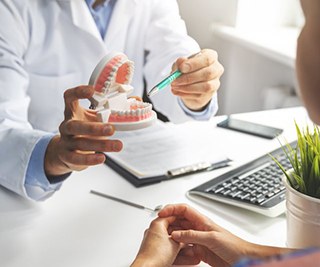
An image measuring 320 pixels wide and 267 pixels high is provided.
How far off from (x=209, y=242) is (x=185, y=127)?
1.69 feet

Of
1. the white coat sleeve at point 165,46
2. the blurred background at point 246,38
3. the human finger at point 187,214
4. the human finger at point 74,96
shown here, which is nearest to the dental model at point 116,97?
the human finger at point 74,96

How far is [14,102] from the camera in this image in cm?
95

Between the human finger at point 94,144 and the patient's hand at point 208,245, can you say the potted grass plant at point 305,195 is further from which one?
the human finger at point 94,144

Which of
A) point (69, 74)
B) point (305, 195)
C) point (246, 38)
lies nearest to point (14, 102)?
point (69, 74)

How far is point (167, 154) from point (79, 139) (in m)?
0.28

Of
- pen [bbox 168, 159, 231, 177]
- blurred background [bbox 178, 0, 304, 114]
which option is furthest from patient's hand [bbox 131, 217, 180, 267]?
blurred background [bbox 178, 0, 304, 114]

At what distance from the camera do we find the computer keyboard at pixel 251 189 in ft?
2.54

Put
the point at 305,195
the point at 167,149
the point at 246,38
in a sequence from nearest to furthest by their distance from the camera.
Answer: the point at 305,195 → the point at 167,149 → the point at 246,38

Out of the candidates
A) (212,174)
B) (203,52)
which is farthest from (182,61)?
(212,174)

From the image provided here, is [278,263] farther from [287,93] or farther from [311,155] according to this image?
[287,93]

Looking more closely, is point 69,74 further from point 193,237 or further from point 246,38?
point 246,38

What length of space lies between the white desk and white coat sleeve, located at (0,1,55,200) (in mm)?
44

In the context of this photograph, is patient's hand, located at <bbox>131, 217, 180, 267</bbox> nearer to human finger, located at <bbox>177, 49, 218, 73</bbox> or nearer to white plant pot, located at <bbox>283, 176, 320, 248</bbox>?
white plant pot, located at <bbox>283, 176, 320, 248</bbox>

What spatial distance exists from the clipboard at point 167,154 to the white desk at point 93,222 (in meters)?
0.02
